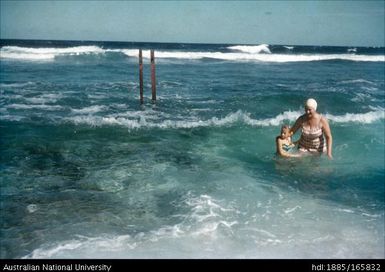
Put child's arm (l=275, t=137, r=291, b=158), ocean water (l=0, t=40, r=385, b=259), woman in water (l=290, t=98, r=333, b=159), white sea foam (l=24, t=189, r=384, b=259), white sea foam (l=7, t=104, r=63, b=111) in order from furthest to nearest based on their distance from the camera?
white sea foam (l=7, t=104, r=63, b=111), child's arm (l=275, t=137, r=291, b=158), woman in water (l=290, t=98, r=333, b=159), ocean water (l=0, t=40, r=385, b=259), white sea foam (l=24, t=189, r=384, b=259)

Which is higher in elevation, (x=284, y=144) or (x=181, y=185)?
(x=284, y=144)

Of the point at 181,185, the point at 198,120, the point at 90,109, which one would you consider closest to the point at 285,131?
the point at 181,185

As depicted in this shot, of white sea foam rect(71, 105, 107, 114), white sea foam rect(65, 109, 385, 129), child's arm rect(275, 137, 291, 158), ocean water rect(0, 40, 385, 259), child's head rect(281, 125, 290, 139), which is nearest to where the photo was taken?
ocean water rect(0, 40, 385, 259)

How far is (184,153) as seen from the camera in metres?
9.25

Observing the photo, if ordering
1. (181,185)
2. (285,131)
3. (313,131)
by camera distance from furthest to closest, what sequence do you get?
(285,131) < (313,131) < (181,185)

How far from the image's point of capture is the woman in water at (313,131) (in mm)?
7594

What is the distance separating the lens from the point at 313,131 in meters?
7.80

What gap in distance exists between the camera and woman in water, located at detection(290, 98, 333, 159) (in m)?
7.59

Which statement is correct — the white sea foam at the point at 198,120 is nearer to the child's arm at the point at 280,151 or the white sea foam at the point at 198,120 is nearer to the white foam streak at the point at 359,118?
the white foam streak at the point at 359,118

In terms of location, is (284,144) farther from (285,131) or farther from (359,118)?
(359,118)

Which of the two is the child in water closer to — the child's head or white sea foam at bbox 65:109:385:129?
the child's head

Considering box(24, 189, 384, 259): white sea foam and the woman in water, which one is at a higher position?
the woman in water

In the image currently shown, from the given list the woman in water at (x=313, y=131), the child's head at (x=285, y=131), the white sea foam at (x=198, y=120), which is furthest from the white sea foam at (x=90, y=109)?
the woman in water at (x=313, y=131)

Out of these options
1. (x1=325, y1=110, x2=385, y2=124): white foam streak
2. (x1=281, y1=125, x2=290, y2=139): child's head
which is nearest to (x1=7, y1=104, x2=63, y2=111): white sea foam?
(x1=281, y1=125, x2=290, y2=139): child's head
